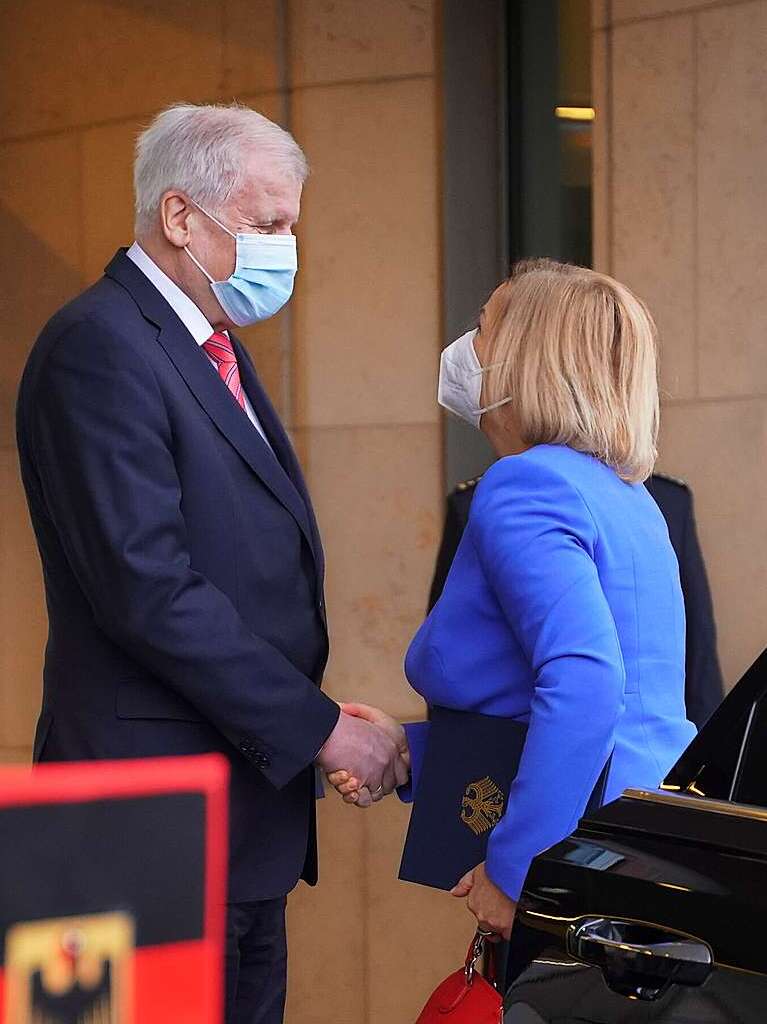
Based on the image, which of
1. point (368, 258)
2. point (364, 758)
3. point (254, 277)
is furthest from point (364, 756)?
point (368, 258)

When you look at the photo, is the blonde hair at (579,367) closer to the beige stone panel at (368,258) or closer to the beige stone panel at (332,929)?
the beige stone panel at (368,258)

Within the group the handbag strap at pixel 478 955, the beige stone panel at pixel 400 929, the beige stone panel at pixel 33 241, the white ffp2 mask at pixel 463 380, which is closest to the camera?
the handbag strap at pixel 478 955

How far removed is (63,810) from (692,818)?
100cm

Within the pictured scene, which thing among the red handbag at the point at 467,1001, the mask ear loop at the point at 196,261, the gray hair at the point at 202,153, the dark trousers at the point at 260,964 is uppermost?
the gray hair at the point at 202,153

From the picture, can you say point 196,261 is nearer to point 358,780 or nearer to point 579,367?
point 579,367

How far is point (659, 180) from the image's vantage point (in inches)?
177

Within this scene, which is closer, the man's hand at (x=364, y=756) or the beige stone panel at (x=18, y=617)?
the man's hand at (x=364, y=756)

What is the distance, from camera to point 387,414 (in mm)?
5082

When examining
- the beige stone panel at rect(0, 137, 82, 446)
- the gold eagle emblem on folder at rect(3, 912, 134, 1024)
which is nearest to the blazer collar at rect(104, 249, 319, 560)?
the gold eagle emblem on folder at rect(3, 912, 134, 1024)

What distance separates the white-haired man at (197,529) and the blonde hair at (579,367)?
52 centimetres

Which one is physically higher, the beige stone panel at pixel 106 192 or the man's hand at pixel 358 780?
the beige stone panel at pixel 106 192

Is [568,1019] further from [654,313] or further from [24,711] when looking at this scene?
[24,711]

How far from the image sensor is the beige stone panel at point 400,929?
4.97 meters

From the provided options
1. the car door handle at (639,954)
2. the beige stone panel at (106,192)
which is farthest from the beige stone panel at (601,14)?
the car door handle at (639,954)
